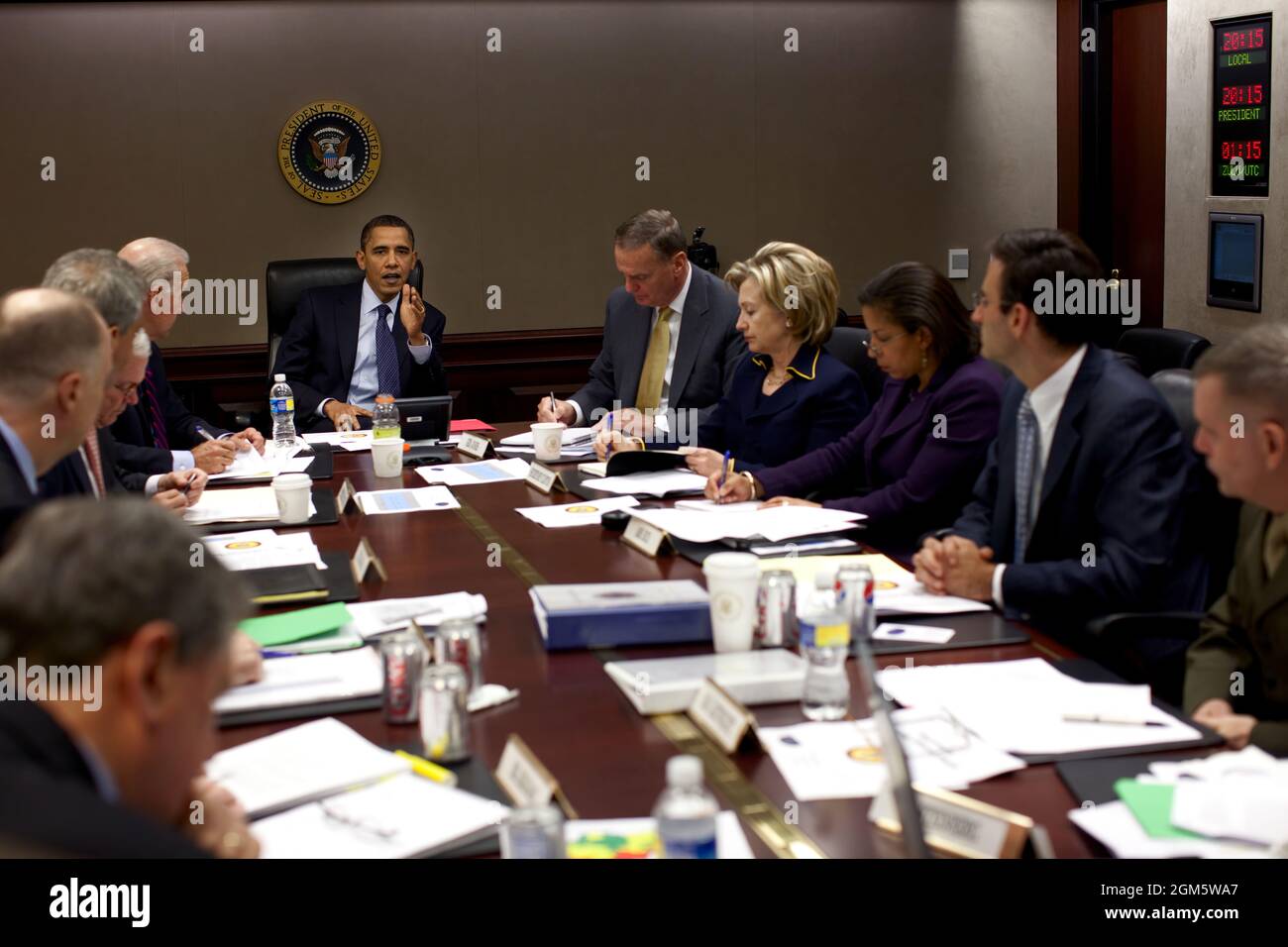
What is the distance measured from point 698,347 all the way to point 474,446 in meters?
0.91

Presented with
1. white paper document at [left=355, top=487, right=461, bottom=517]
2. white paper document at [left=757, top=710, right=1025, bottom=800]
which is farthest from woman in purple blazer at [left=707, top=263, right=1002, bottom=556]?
white paper document at [left=757, top=710, right=1025, bottom=800]

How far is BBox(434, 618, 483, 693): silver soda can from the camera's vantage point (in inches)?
79.7

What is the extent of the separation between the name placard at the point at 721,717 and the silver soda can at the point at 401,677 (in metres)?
0.40

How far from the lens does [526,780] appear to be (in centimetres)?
169

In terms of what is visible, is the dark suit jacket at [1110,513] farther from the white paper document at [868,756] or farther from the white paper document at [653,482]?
the white paper document at [653,482]

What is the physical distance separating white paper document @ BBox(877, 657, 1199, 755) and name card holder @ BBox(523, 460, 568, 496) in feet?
5.65

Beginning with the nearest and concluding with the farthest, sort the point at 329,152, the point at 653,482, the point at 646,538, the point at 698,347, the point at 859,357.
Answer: the point at 646,538
the point at 653,482
the point at 859,357
the point at 698,347
the point at 329,152

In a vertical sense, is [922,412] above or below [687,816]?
above

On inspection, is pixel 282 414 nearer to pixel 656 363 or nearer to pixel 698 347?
pixel 656 363

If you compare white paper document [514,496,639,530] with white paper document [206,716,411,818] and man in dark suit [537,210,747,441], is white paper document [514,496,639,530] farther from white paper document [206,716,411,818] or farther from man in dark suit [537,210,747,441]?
white paper document [206,716,411,818]

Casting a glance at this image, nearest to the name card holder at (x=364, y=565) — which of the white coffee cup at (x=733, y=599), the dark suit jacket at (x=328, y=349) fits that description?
the white coffee cup at (x=733, y=599)

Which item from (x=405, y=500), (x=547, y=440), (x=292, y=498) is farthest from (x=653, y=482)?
(x=292, y=498)

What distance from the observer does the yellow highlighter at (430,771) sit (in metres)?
1.75
